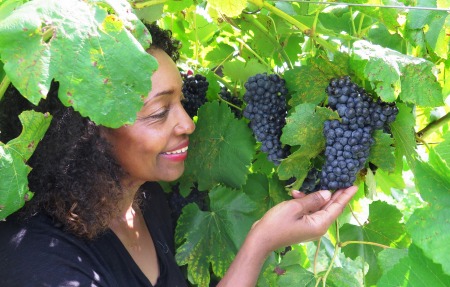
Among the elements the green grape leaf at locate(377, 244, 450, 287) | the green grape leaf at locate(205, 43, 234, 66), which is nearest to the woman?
the green grape leaf at locate(377, 244, 450, 287)

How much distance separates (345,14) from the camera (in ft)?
6.00

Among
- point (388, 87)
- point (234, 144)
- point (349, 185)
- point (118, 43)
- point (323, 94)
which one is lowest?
point (234, 144)

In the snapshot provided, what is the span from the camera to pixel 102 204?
5.70 feet

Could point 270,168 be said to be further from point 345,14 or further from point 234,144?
point 345,14

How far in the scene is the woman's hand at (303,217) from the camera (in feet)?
5.26

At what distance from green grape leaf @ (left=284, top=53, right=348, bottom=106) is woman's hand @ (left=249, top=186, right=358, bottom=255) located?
243 mm

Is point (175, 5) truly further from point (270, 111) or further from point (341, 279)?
point (341, 279)

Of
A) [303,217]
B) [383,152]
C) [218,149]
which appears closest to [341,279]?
[303,217]

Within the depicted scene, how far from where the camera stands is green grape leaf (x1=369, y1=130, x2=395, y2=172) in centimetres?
156

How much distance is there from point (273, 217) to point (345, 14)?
62 cm

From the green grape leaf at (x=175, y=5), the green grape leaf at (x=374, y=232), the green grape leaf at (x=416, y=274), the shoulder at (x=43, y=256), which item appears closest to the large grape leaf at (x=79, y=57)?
the shoulder at (x=43, y=256)

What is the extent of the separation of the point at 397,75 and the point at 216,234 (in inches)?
32.9

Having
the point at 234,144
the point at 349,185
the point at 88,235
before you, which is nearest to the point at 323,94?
the point at 349,185

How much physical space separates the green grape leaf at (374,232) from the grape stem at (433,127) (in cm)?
25
